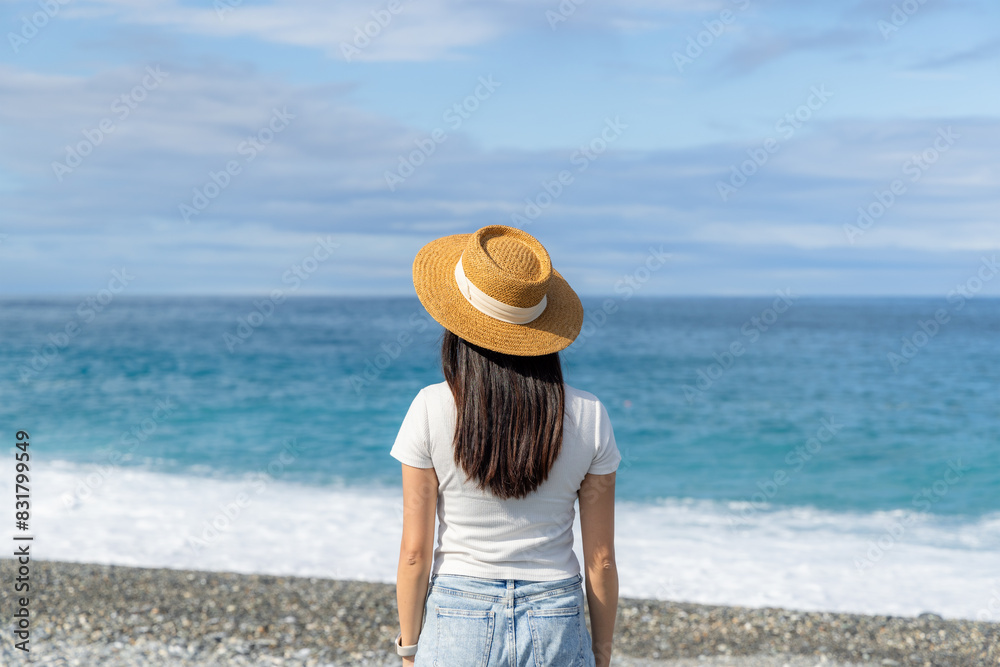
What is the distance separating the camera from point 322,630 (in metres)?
4.75

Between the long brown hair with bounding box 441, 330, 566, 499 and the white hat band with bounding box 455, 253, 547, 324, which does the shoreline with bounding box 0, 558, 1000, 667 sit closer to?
the long brown hair with bounding box 441, 330, 566, 499

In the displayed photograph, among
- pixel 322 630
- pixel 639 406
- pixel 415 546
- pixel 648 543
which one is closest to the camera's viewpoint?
pixel 415 546

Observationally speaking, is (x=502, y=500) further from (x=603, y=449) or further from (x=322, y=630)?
(x=322, y=630)

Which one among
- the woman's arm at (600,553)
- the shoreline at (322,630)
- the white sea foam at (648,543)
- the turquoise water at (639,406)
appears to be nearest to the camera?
the woman's arm at (600,553)

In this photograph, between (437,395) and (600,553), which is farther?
(600,553)

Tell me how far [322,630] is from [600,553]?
3.40 metres

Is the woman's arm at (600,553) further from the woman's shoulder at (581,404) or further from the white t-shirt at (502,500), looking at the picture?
the woman's shoulder at (581,404)

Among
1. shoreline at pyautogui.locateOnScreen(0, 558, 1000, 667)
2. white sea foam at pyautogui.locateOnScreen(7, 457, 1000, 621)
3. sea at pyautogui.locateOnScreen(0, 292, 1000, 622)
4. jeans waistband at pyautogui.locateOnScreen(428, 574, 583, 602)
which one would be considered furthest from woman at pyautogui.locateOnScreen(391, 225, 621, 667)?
white sea foam at pyautogui.locateOnScreen(7, 457, 1000, 621)

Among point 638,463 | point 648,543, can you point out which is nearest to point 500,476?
point 648,543

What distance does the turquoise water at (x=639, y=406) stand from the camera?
11.6 meters

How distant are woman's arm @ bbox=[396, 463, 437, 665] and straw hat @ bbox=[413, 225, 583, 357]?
0.38 metres

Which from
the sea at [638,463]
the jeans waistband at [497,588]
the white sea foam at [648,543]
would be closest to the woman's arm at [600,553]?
the jeans waistband at [497,588]

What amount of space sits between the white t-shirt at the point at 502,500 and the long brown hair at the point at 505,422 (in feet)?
0.11

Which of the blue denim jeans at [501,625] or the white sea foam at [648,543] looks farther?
the white sea foam at [648,543]
